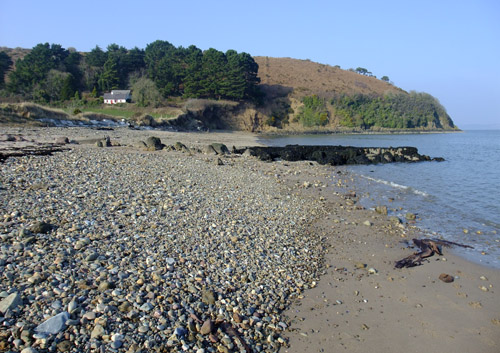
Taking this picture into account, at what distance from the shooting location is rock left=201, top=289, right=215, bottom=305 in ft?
15.8

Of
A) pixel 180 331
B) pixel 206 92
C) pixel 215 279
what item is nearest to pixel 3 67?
pixel 206 92

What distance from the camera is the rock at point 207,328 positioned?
4.22 m

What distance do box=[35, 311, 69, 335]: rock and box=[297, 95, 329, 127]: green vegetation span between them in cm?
7375

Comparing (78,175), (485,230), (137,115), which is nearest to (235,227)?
(78,175)

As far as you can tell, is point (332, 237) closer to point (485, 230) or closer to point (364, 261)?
point (364, 261)

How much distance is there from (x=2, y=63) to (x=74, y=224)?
2942 inches

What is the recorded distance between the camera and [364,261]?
714cm

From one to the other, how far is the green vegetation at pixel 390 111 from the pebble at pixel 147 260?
7716cm

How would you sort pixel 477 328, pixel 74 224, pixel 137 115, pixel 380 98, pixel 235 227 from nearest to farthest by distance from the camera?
pixel 477 328, pixel 74 224, pixel 235 227, pixel 137 115, pixel 380 98

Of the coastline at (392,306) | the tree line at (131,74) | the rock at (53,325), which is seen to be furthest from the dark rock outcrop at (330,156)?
the tree line at (131,74)

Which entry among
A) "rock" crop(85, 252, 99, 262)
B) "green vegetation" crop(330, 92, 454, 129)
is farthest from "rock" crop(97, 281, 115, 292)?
"green vegetation" crop(330, 92, 454, 129)

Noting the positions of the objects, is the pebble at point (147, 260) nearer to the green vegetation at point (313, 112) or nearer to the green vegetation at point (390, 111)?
the green vegetation at point (313, 112)

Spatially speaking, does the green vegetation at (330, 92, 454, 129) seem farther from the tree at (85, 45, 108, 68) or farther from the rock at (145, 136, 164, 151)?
the rock at (145, 136, 164, 151)

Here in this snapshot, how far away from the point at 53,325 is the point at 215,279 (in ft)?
7.63
